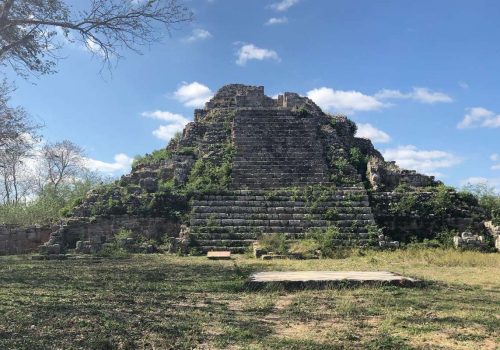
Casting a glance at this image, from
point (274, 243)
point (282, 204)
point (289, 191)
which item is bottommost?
point (274, 243)

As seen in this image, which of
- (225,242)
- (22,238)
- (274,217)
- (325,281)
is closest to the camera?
(325,281)

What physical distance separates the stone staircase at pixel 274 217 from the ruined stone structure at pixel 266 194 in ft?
0.11

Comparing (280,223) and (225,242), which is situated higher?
(280,223)

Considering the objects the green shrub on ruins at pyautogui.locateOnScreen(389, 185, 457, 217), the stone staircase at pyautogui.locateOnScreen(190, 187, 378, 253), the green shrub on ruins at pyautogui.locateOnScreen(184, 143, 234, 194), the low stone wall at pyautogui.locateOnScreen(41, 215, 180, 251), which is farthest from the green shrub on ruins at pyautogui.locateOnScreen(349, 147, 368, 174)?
the low stone wall at pyautogui.locateOnScreen(41, 215, 180, 251)

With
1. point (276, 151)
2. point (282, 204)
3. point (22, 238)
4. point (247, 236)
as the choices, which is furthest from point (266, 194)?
point (22, 238)

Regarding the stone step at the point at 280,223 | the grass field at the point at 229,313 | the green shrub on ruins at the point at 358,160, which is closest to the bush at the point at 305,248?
the stone step at the point at 280,223

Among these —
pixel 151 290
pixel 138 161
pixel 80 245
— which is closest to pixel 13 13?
pixel 151 290

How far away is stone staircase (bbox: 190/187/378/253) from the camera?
596 inches

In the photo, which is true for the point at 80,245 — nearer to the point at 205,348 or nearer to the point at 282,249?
the point at 282,249

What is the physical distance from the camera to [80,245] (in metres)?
15.0

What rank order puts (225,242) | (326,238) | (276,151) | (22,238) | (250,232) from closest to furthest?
1. (326,238)
2. (225,242)
3. (250,232)
4. (22,238)
5. (276,151)

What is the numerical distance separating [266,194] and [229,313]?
434 inches

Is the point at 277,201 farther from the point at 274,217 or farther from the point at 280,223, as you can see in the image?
the point at 280,223

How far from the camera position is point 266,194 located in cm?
1706
